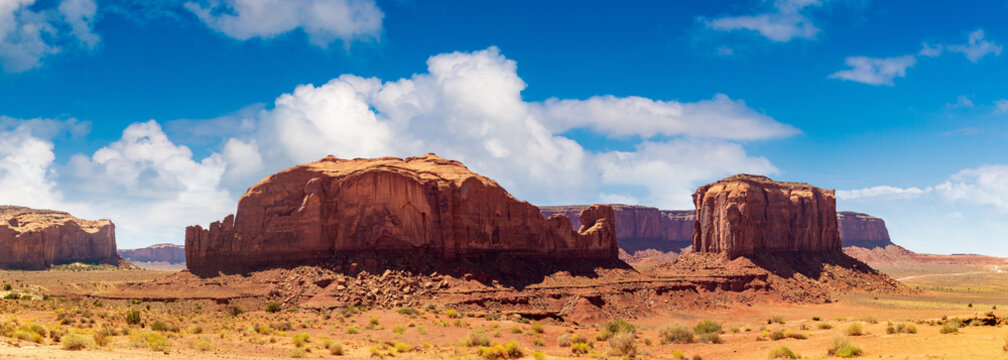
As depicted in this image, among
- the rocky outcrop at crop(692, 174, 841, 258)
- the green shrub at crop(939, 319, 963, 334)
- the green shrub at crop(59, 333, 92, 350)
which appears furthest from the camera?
the rocky outcrop at crop(692, 174, 841, 258)

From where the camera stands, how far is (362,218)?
57406mm

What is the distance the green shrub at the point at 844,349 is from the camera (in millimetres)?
24694

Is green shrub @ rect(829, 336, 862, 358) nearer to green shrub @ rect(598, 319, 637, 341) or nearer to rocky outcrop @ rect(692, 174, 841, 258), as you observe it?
green shrub @ rect(598, 319, 637, 341)

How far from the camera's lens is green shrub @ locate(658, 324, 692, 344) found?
124 feet

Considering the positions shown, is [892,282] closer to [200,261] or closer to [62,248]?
[200,261]

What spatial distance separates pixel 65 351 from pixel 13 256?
99815mm

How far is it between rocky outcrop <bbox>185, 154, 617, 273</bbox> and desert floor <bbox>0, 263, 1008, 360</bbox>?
8.49m

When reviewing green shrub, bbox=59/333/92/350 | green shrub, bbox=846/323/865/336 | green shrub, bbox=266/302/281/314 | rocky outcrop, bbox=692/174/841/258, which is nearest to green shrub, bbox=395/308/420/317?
green shrub, bbox=266/302/281/314

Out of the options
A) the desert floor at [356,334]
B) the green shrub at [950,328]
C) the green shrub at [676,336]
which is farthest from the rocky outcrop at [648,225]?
the green shrub at [950,328]

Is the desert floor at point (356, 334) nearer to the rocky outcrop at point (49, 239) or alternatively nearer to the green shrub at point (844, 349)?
the green shrub at point (844, 349)

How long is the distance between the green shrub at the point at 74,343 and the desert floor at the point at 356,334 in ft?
0.60

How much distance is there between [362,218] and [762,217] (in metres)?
57.8

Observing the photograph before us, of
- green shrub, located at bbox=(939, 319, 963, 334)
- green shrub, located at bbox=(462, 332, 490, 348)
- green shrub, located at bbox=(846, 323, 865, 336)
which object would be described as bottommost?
green shrub, located at bbox=(462, 332, 490, 348)

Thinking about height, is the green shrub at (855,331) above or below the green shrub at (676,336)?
above
